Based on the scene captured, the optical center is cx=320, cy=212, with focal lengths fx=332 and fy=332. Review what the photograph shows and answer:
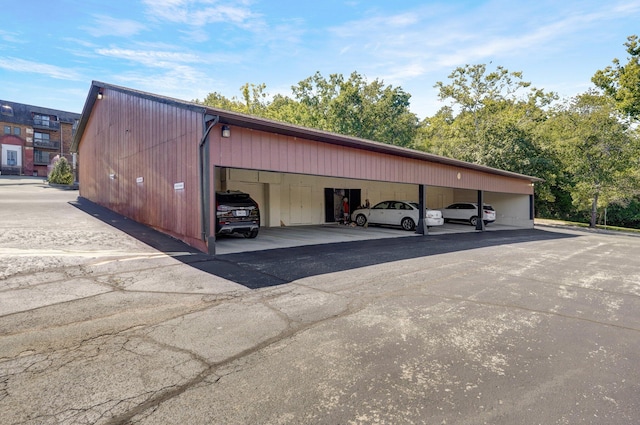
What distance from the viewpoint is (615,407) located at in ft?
7.86

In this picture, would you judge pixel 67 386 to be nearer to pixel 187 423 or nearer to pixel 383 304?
pixel 187 423

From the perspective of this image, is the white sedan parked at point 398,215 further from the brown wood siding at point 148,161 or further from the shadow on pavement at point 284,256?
the brown wood siding at point 148,161

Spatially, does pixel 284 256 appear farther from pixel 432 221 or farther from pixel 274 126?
pixel 432 221

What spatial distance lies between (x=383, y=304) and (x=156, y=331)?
290 cm

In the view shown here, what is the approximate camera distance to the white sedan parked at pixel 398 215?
51.5ft

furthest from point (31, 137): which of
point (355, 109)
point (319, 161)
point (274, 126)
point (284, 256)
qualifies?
point (284, 256)

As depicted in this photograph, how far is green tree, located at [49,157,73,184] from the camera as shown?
984 inches

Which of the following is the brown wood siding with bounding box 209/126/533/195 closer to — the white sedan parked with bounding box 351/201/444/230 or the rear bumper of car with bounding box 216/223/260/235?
the white sedan parked with bounding box 351/201/444/230

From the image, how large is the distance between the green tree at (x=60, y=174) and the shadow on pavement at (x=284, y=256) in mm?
18663

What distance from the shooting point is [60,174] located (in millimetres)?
25078

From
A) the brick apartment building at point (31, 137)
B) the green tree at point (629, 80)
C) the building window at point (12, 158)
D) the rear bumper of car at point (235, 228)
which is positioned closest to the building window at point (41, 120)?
the brick apartment building at point (31, 137)

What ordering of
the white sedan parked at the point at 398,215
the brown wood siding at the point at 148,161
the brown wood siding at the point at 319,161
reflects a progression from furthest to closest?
1. the white sedan parked at the point at 398,215
2. the brown wood siding at the point at 148,161
3. the brown wood siding at the point at 319,161

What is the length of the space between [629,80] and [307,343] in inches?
1009

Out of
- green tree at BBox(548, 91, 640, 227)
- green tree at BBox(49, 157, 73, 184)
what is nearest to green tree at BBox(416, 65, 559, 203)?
green tree at BBox(548, 91, 640, 227)
